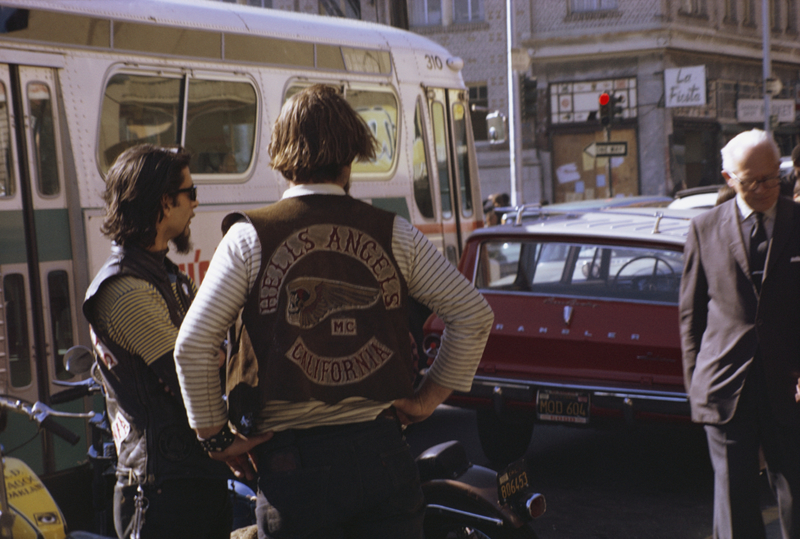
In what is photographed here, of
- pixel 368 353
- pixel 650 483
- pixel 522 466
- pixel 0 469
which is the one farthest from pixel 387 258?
pixel 650 483

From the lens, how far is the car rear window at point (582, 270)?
6.05 meters

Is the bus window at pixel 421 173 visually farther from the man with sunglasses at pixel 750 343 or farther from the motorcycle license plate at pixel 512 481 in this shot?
the motorcycle license plate at pixel 512 481

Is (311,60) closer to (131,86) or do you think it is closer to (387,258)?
(131,86)

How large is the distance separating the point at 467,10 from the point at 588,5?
3.90 metres

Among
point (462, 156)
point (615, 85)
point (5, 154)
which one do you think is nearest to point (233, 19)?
point (5, 154)

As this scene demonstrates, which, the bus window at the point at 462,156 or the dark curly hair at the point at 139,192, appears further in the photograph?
the bus window at the point at 462,156

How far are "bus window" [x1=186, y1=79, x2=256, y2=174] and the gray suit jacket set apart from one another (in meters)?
4.09

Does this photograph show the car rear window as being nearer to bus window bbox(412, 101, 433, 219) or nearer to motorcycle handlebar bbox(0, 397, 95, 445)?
bus window bbox(412, 101, 433, 219)

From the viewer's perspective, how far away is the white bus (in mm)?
5797

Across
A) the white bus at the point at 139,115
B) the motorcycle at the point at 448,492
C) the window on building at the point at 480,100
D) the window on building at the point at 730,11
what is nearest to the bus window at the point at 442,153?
the white bus at the point at 139,115

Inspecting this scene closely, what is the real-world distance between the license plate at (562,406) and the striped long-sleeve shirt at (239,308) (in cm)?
359

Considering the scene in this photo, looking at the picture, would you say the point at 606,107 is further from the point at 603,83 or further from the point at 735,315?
the point at 735,315

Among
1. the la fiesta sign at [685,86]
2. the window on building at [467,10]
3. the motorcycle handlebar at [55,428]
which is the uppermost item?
the window on building at [467,10]

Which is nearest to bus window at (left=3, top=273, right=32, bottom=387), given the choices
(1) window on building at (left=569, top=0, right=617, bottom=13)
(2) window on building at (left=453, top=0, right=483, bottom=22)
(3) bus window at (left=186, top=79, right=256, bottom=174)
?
(3) bus window at (left=186, top=79, right=256, bottom=174)
